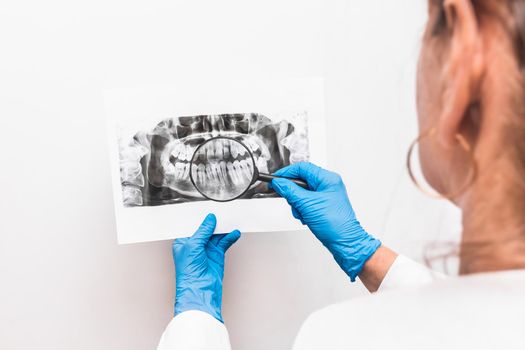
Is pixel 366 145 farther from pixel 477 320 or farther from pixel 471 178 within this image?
pixel 477 320

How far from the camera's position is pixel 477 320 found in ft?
1.81

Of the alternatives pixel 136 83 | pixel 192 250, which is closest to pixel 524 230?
pixel 192 250

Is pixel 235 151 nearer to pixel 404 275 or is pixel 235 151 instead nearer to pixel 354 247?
pixel 354 247

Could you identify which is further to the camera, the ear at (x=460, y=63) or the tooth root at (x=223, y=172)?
the tooth root at (x=223, y=172)

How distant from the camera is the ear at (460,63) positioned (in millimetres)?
543

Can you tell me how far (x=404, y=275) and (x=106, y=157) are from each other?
0.67 metres

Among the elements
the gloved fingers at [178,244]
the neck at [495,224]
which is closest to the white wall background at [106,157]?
the gloved fingers at [178,244]

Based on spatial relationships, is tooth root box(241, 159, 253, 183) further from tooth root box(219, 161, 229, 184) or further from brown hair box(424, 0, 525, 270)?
brown hair box(424, 0, 525, 270)

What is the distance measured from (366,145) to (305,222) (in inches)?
9.1

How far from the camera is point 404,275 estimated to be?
1.01 metres

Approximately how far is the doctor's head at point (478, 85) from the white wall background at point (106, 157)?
17.4 inches

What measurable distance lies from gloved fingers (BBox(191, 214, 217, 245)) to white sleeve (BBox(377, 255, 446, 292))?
374 mm

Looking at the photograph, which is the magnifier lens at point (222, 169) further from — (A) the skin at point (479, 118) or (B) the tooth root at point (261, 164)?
(A) the skin at point (479, 118)

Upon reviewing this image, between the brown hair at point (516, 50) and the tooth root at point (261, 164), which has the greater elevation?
the brown hair at point (516, 50)
